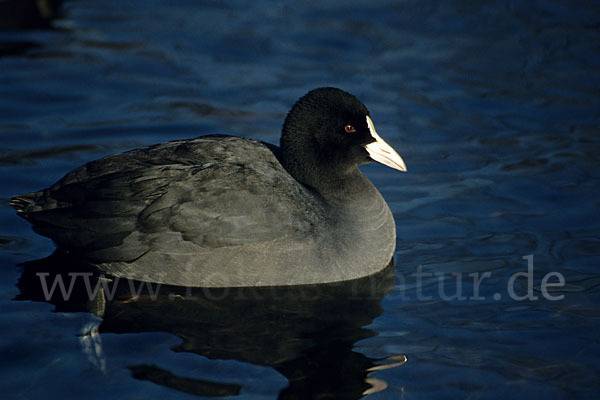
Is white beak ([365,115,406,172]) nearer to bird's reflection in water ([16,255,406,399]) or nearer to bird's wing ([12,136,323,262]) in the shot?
bird's wing ([12,136,323,262])

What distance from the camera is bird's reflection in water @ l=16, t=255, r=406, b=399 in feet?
17.3

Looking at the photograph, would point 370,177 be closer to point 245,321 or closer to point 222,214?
point 222,214

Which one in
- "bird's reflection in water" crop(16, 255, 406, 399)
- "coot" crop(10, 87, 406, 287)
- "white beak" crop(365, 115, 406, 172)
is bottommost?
"bird's reflection in water" crop(16, 255, 406, 399)

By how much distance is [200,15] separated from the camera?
1255cm

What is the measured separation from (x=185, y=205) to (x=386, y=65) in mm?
5571

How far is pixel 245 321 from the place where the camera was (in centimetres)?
595

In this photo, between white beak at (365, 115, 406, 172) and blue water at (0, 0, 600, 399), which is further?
white beak at (365, 115, 406, 172)

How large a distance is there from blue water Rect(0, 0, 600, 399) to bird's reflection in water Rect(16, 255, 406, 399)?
0.06 ft

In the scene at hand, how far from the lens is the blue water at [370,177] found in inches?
213

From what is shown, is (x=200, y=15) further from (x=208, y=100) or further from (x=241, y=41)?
(x=208, y=100)

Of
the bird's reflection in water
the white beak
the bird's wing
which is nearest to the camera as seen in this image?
the bird's reflection in water

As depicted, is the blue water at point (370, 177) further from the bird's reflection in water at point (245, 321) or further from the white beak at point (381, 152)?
the white beak at point (381, 152)

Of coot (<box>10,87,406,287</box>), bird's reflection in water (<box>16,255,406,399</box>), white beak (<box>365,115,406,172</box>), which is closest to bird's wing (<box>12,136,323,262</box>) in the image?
coot (<box>10,87,406,287</box>)

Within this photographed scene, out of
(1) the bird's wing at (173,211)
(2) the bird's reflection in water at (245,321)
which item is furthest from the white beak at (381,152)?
(2) the bird's reflection in water at (245,321)
